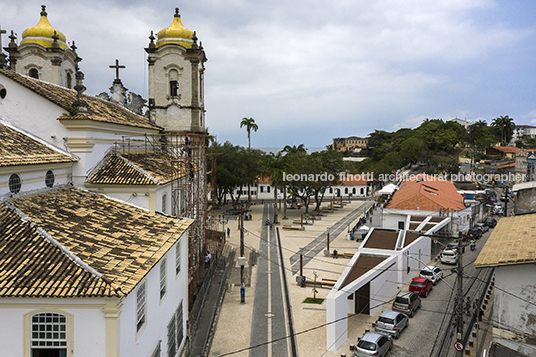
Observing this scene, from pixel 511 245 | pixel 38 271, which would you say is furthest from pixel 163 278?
pixel 511 245

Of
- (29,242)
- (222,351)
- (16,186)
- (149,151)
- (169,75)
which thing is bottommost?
(222,351)

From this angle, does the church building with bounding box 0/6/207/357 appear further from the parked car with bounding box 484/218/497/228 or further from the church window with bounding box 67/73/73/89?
the parked car with bounding box 484/218/497/228

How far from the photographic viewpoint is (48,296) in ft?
30.7

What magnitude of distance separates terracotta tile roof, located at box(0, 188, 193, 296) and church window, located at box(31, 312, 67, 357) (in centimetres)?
103

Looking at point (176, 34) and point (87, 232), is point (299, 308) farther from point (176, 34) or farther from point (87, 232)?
point (176, 34)

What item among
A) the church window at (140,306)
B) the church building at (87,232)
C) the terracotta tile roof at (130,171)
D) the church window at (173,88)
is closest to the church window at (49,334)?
the church building at (87,232)

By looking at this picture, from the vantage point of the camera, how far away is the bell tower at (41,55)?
104 feet

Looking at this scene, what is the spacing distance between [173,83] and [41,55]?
10732 millimetres

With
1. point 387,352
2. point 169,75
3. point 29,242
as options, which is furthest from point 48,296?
point 169,75

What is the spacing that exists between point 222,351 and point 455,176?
73.9m

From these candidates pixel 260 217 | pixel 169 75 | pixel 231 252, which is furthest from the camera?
pixel 260 217

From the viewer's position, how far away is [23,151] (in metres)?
15.7

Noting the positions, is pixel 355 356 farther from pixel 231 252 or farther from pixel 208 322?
pixel 231 252

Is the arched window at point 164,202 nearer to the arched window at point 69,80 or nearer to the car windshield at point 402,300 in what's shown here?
the car windshield at point 402,300
